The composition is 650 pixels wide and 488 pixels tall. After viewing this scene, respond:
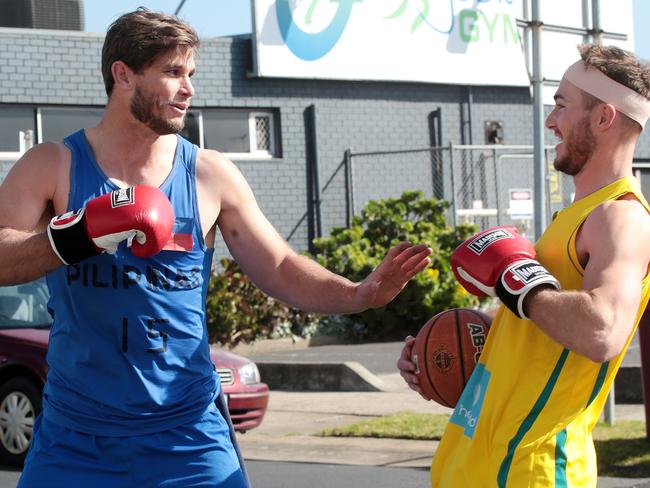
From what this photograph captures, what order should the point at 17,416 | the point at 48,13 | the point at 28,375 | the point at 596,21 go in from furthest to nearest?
1. the point at 48,13
2. the point at 28,375
3. the point at 17,416
4. the point at 596,21

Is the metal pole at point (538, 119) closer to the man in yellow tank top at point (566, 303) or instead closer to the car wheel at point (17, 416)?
the car wheel at point (17, 416)

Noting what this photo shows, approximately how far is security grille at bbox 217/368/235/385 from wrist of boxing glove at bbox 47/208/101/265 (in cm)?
677

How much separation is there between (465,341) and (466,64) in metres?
19.7

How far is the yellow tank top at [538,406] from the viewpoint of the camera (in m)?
3.73

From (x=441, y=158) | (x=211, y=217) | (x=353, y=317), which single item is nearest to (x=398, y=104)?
(x=441, y=158)

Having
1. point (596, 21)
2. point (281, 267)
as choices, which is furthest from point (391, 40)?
point (281, 267)

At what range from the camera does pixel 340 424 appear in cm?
1150

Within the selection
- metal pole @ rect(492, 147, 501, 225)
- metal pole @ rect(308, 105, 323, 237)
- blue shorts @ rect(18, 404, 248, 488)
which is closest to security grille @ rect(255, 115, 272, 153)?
metal pole @ rect(308, 105, 323, 237)

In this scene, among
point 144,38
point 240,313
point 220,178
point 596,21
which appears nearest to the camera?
point 144,38

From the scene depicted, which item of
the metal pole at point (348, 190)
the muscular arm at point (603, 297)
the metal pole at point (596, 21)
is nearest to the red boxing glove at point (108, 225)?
the muscular arm at point (603, 297)

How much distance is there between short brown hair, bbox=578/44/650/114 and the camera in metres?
3.98

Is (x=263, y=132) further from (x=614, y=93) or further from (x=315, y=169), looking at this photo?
(x=614, y=93)

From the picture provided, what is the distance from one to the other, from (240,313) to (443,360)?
1392 cm

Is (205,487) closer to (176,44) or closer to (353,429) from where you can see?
(176,44)
